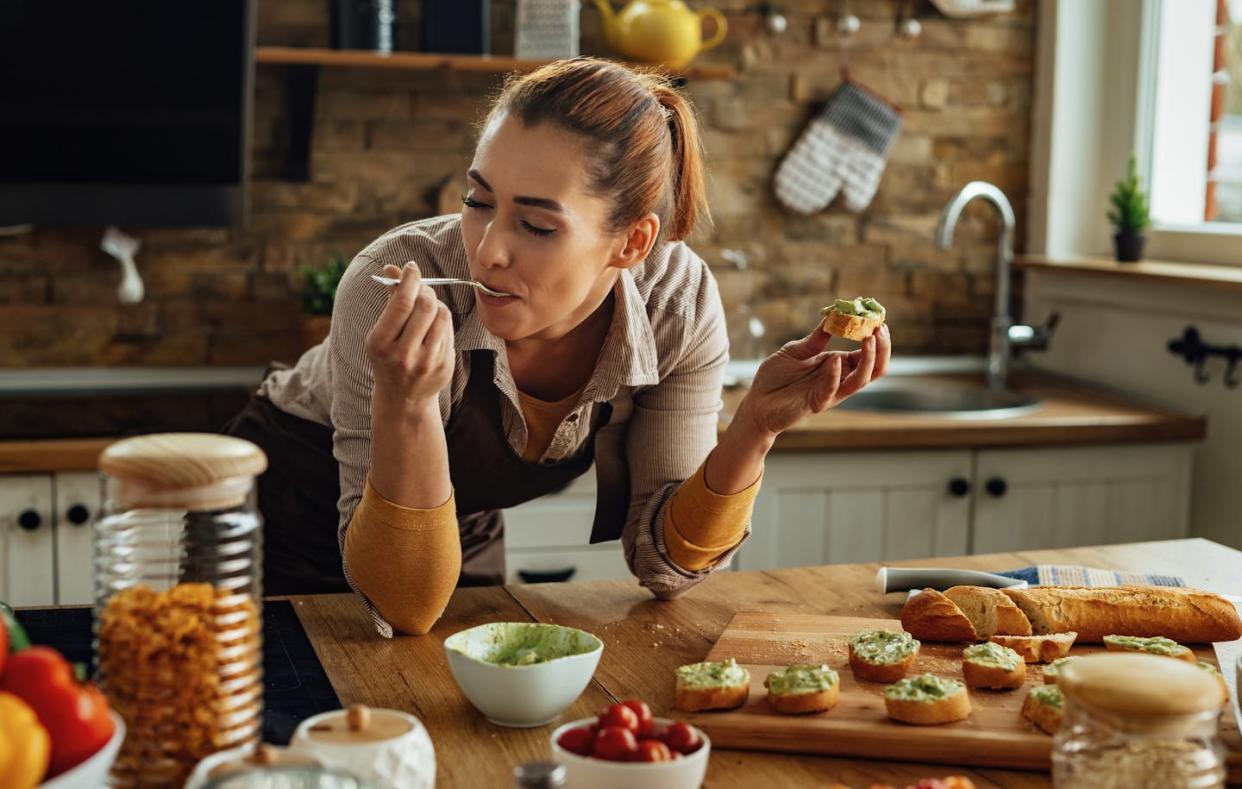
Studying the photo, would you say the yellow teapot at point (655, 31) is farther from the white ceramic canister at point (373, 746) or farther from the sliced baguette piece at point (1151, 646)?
the white ceramic canister at point (373, 746)

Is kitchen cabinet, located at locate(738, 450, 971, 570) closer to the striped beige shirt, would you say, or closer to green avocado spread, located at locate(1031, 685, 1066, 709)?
the striped beige shirt

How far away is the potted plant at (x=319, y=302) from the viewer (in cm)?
298

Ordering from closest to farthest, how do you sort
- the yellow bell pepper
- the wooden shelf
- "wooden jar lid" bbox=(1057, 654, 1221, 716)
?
the yellow bell pepper, "wooden jar lid" bbox=(1057, 654, 1221, 716), the wooden shelf

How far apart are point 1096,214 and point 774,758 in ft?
8.92

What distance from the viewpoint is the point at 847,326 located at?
5.61ft

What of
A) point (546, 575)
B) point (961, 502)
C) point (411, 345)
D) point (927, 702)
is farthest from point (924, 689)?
point (961, 502)

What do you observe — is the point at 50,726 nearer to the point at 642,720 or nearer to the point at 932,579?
the point at 642,720

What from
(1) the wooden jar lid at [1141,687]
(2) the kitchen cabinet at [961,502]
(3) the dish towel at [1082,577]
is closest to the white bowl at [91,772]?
(1) the wooden jar lid at [1141,687]

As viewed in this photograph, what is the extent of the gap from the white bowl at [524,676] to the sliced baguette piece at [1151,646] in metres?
0.56

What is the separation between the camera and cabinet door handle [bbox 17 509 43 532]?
2637mm

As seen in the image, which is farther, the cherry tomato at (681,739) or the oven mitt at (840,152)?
the oven mitt at (840,152)

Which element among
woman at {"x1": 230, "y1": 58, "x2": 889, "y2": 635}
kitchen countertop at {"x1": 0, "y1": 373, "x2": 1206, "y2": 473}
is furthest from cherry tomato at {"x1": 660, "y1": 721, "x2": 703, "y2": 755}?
kitchen countertop at {"x1": 0, "y1": 373, "x2": 1206, "y2": 473}

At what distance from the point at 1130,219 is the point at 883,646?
2.20 m

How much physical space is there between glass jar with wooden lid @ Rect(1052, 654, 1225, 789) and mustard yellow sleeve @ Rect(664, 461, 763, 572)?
→ 756 millimetres
